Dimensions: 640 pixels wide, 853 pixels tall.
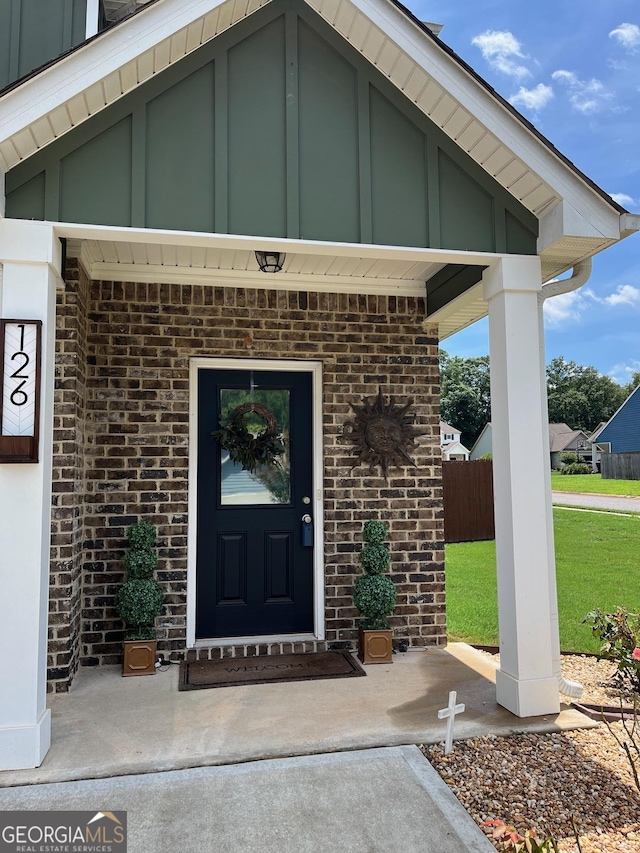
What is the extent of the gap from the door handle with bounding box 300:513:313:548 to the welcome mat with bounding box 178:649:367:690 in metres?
0.85

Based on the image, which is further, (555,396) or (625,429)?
(555,396)

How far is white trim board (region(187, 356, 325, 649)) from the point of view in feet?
15.5

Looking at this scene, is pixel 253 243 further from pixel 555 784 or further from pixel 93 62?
pixel 555 784

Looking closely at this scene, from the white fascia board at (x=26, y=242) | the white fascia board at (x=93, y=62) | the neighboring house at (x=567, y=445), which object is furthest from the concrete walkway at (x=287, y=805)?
the neighboring house at (x=567, y=445)

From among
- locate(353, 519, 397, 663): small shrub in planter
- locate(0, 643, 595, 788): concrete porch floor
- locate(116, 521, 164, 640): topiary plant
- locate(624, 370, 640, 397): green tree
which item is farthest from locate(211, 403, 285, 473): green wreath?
locate(624, 370, 640, 397): green tree

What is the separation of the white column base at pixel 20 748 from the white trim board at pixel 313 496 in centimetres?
175

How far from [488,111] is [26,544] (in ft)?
11.2

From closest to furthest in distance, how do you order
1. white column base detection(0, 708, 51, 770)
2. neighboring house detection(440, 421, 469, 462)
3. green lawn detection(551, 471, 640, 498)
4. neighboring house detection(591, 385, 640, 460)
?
white column base detection(0, 708, 51, 770) → green lawn detection(551, 471, 640, 498) → neighboring house detection(591, 385, 640, 460) → neighboring house detection(440, 421, 469, 462)

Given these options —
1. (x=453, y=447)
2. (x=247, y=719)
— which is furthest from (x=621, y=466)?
(x=247, y=719)

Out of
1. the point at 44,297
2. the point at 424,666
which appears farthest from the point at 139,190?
the point at 424,666

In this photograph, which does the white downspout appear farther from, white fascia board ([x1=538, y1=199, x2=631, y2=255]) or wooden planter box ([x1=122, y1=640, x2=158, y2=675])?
wooden planter box ([x1=122, y1=640, x2=158, y2=675])

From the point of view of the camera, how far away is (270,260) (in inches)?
173

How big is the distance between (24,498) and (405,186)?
2.72 meters

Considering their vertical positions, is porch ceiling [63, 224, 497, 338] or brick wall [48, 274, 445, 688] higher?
porch ceiling [63, 224, 497, 338]
